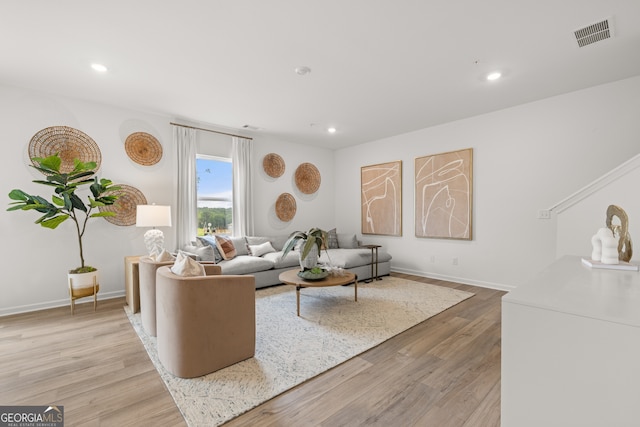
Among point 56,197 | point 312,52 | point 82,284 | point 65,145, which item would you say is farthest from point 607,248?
point 65,145

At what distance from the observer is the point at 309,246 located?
136 inches

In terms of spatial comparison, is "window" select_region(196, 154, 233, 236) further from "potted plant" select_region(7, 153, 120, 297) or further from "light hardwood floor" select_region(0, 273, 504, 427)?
"light hardwood floor" select_region(0, 273, 504, 427)

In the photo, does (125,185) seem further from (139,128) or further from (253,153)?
(253,153)

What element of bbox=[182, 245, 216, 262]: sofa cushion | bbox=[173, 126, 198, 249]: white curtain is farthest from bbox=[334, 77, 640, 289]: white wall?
bbox=[173, 126, 198, 249]: white curtain

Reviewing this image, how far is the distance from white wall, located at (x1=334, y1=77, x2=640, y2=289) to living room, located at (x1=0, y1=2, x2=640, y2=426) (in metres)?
0.01

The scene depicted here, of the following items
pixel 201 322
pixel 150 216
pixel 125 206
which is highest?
pixel 125 206

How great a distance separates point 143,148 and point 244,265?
2.33 meters

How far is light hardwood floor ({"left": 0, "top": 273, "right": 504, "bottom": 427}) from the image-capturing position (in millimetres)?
1697

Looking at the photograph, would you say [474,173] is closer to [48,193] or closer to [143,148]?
[143,148]

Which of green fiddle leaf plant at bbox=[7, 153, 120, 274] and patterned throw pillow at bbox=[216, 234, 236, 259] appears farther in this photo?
patterned throw pillow at bbox=[216, 234, 236, 259]

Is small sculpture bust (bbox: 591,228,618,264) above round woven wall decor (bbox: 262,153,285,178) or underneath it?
underneath

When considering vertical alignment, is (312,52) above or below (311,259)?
above

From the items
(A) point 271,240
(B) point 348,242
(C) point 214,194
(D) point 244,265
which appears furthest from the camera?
(B) point 348,242

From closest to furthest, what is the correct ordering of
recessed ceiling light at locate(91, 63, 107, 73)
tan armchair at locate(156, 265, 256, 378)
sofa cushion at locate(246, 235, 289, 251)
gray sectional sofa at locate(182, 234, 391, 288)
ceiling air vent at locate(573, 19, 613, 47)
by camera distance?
1. tan armchair at locate(156, 265, 256, 378)
2. ceiling air vent at locate(573, 19, 613, 47)
3. recessed ceiling light at locate(91, 63, 107, 73)
4. gray sectional sofa at locate(182, 234, 391, 288)
5. sofa cushion at locate(246, 235, 289, 251)
